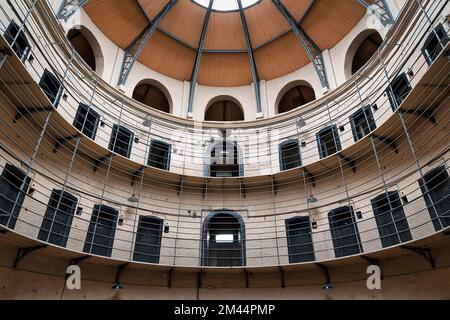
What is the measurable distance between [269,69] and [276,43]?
0.88 meters

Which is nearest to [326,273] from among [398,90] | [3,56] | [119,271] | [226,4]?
[398,90]

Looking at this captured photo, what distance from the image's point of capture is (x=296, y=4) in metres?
9.42

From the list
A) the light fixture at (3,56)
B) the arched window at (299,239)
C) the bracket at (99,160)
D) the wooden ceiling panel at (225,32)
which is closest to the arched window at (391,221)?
the arched window at (299,239)

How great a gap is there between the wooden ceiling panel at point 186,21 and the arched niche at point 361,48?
4.99 metres

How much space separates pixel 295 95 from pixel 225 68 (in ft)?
8.82

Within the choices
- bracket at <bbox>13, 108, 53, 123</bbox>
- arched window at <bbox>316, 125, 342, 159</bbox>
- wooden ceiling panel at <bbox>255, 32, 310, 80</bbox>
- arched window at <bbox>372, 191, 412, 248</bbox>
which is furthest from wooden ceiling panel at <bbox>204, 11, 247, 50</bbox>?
arched window at <bbox>372, 191, 412, 248</bbox>

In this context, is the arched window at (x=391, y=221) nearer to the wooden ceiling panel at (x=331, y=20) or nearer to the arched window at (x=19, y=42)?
the wooden ceiling panel at (x=331, y=20)

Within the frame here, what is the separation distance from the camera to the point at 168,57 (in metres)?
9.98

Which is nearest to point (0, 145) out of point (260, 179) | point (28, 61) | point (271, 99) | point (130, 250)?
point (28, 61)

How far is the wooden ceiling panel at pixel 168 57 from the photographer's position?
31.9 ft

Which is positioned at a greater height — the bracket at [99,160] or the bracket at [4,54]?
the bracket at [4,54]

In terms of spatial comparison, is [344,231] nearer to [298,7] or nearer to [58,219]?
[58,219]

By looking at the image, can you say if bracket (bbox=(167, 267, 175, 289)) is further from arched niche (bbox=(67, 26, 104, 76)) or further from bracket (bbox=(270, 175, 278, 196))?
arched niche (bbox=(67, 26, 104, 76))
